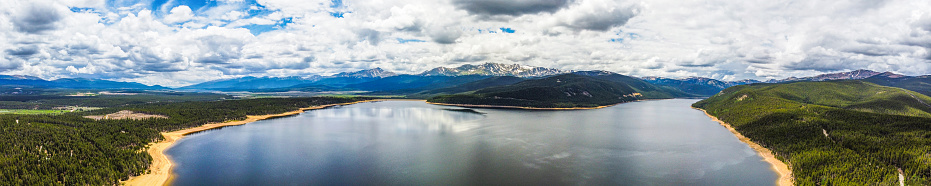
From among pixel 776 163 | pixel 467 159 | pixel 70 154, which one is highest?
pixel 70 154

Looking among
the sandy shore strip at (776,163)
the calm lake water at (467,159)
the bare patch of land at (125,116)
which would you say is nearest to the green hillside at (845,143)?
the sandy shore strip at (776,163)

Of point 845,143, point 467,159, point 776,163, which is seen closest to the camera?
point 776,163

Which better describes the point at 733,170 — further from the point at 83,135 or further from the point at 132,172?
the point at 83,135

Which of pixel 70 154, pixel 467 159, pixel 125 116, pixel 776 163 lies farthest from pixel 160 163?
pixel 776 163

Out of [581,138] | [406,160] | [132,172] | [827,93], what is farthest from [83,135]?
[827,93]

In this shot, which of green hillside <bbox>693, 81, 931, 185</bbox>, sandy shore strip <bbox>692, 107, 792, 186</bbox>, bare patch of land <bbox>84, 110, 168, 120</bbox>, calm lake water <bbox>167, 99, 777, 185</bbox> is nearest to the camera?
green hillside <bbox>693, 81, 931, 185</bbox>

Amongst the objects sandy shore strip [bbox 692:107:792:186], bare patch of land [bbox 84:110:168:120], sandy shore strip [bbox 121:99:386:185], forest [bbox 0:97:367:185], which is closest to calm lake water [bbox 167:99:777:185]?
sandy shore strip [bbox 692:107:792:186]

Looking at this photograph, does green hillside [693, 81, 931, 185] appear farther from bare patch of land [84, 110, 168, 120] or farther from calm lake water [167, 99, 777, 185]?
bare patch of land [84, 110, 168, 120]

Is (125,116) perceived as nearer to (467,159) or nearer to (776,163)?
(467,159)
